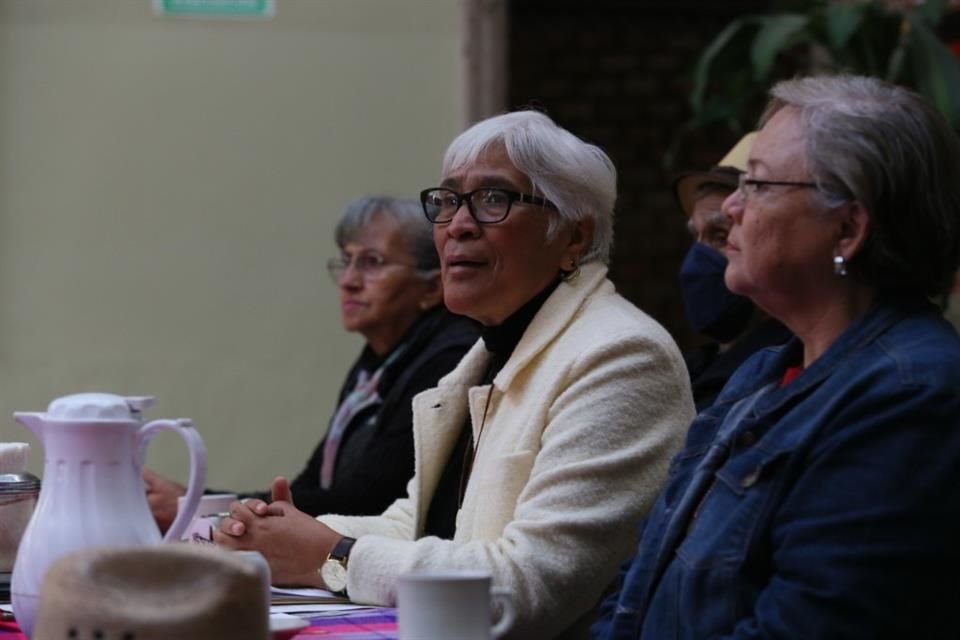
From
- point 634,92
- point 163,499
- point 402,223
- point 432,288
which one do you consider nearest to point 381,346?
point 432,288

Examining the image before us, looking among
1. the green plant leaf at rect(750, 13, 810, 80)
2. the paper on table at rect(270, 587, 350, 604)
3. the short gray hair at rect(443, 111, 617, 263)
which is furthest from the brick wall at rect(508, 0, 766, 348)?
the paper on table at rect(270, 587, 350, 604)

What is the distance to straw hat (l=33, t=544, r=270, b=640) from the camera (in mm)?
1619

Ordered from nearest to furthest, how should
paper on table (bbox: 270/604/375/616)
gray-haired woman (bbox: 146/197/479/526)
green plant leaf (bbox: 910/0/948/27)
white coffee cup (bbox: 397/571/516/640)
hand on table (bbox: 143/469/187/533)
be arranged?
white coffee cup (bbox: 397/571/516/640) → paper on table (bbox: 270/604/375/616) → gray-haired woman (bbox: 146/197/479/526) → hand on table (bbox: 143/469/187/533) → green plant leaf (bbox: 910/0/948/27)

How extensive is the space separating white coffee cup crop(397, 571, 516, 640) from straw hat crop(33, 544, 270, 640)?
20 cm

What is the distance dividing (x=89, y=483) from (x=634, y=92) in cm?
620

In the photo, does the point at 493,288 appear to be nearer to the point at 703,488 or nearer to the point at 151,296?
the point at 703,488

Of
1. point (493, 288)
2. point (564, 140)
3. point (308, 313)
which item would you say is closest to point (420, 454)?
point (493, 288)

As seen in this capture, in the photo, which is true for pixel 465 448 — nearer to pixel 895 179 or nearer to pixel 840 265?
pixel 840 265

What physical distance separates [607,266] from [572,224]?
4.5 inches

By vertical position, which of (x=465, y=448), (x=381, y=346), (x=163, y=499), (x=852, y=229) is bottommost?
(x=163, y=499)

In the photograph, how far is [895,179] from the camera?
222 centimetres

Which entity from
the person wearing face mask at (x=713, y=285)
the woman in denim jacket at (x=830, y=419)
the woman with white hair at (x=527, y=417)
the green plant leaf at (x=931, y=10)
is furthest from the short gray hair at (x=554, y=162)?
the green plant leaf at (x=931, y=10)

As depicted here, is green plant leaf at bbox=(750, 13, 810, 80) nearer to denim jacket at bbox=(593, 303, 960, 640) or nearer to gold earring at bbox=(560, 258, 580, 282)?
gold earring at bbox=(560, 258, 580, 282)

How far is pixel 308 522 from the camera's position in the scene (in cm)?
273
